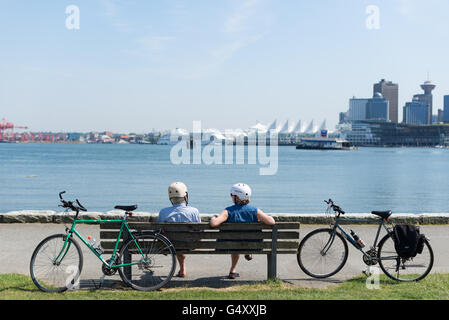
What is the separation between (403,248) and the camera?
6.96m

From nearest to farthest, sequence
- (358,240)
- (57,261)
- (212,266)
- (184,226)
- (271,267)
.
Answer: (57,261), (184,226), (271,267), (358,240), (212,266)

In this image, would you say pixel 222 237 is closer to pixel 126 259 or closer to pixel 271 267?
pixel 271 267

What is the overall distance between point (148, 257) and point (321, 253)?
236 centimetres

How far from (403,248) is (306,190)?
118 ft

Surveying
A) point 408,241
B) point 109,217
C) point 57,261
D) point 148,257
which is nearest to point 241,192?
point 148,257

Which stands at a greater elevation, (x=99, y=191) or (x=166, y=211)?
(x=166, y=211)

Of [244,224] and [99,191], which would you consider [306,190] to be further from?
[244,224]

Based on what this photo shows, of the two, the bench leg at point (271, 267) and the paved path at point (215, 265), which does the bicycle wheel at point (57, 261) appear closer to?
the paved path at point (215, 265)

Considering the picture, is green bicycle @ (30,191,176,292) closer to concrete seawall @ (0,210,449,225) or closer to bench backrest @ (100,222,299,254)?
bench backrest @ (100,222,299,254)

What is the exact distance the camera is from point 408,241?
696cm

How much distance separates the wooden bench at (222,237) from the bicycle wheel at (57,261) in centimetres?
40
